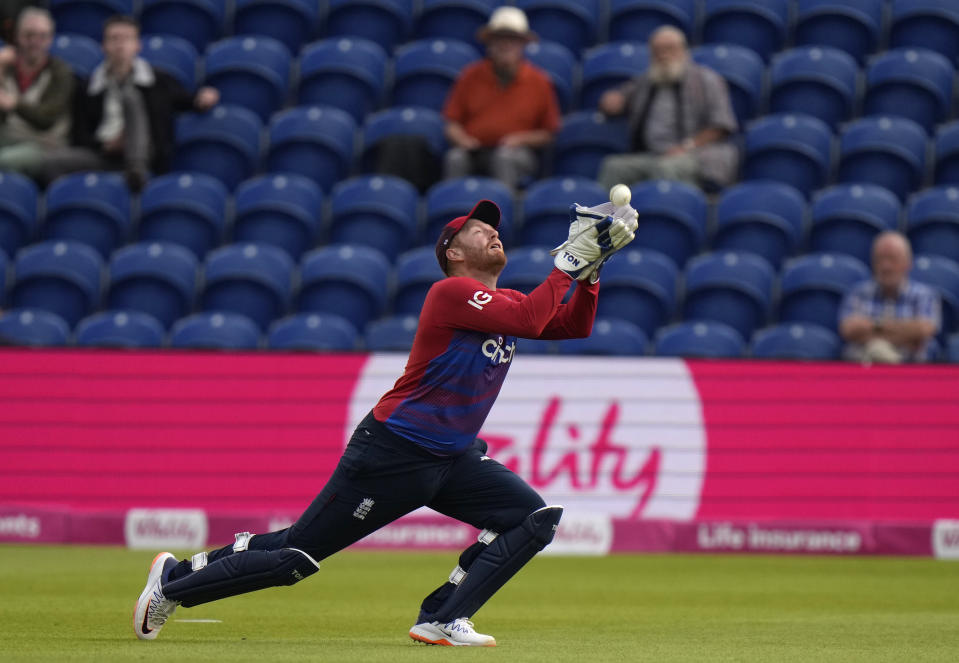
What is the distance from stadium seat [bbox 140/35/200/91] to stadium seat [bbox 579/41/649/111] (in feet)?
13.7

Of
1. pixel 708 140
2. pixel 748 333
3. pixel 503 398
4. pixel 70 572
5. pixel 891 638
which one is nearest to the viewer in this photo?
pixel 891 638

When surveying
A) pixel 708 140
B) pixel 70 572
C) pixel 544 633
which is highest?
pixel 708 140

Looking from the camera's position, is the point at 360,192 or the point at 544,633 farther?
the point at 360,192

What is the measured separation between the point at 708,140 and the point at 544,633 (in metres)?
7.89

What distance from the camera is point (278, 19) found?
16234mm

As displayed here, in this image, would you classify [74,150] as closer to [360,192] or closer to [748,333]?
[360,192]

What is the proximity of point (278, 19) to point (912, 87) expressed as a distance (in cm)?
681

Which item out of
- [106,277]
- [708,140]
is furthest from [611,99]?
[106,277]

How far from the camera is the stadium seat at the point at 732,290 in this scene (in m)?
12.8

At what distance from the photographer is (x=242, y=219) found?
46.2 feet

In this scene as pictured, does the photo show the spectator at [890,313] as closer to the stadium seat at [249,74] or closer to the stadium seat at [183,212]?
the stadium seat at [183,212]

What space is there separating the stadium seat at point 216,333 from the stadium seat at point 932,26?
24.7ft

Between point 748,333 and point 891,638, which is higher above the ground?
point 748,333

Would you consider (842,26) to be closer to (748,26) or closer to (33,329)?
(748,26)
